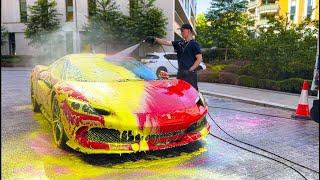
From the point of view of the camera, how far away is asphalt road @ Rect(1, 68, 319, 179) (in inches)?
146

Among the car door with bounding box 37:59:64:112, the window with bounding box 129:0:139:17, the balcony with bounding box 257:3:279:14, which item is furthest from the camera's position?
the balcony with bounding box 257:3:279:14

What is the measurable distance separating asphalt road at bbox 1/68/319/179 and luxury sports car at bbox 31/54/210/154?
0.19 metres

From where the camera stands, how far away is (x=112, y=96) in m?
4.22

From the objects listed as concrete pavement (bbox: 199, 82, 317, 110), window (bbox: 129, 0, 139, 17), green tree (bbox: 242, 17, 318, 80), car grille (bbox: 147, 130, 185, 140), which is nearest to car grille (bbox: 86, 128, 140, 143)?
car grille (bbox: 147, 130, 185, 140)

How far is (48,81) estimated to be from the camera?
17.7ft

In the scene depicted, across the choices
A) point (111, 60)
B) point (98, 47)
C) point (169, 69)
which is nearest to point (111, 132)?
point (111, 60)

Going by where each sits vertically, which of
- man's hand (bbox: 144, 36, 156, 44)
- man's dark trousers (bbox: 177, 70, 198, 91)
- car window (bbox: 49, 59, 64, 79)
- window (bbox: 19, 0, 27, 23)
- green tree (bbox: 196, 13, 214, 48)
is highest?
window (bbox: 19, 0, 27, 23)

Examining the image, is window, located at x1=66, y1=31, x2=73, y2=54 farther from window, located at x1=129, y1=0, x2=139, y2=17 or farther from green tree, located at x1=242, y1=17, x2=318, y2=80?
green tree, located at x1=242, y1=17, x2=318, y2=80

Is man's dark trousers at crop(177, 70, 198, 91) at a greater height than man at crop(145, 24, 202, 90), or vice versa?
man at crop(145, 24, 202, 90)

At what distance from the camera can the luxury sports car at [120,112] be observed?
3.88 metres

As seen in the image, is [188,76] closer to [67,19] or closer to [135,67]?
[135,67]

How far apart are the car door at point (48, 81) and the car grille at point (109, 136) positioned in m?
1.38

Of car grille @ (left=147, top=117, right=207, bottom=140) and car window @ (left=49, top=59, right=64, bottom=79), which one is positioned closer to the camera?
car grille @ (left=147, top=117, right=207, bottom=140)

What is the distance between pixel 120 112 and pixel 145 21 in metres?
21.7
